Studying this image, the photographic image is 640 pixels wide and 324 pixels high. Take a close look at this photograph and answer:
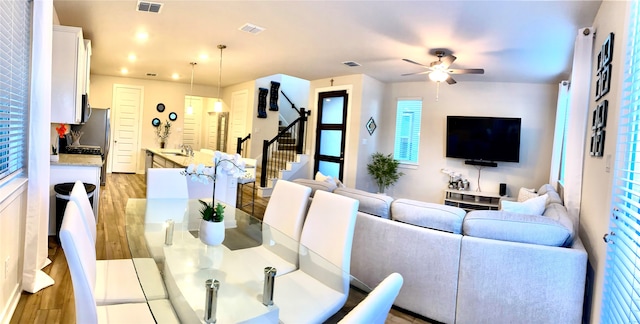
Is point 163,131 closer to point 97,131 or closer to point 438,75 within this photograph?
point 97,131

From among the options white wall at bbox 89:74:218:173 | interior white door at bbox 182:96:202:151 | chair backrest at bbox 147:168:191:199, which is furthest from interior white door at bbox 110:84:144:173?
chair backrest at bbox 147:168:191:199

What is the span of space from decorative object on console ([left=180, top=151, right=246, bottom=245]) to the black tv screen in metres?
A: 5.25

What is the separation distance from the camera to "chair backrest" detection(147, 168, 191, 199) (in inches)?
123

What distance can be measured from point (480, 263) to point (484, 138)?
14.9 ft

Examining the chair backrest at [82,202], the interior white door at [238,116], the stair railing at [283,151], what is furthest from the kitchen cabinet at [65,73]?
the interior white door at [238,116]

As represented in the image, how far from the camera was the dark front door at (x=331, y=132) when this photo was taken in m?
6.91

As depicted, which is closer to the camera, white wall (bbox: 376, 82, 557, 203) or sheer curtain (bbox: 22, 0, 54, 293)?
sheer curtain (bbox: 22, 0, 54, 293)

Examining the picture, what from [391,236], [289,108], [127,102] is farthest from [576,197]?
[127,102]

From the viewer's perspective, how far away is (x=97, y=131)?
7188mm

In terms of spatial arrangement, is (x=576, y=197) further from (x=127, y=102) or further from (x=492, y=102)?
(x=127, y=102)

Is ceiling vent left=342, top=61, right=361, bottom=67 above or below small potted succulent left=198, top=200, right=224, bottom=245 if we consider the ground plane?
above

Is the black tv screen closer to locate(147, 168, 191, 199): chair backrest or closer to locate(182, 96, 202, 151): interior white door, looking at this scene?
locate(147, 168, 191, 199): chair backrest

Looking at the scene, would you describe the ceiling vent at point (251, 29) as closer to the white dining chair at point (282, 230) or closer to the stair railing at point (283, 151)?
the white dining chair at point (282, 230)

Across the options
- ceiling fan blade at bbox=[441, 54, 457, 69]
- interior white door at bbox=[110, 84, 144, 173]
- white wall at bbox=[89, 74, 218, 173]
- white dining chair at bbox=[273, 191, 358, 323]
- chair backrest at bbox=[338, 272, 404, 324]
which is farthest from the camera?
interior white door at bbox=[110, 84, 144, 173]
